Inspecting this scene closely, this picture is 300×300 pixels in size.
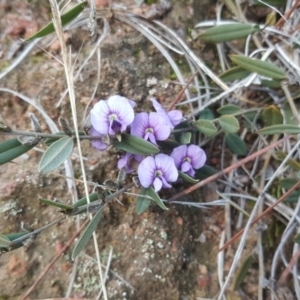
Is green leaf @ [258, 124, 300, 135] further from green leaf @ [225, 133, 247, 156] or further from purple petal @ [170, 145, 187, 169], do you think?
purple petal @ [170, 145, 187, 169]

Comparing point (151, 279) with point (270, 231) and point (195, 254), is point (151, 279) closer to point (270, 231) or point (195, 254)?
point (195, 254)

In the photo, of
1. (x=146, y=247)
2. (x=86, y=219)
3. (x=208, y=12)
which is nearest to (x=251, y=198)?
(x=146, y=247)

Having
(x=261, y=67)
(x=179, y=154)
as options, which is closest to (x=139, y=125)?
(x=179, y=154)

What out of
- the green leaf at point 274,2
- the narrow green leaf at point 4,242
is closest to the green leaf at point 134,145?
the narrow green leaf at point 4,242

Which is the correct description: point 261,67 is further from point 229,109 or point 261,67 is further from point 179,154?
point 179,154

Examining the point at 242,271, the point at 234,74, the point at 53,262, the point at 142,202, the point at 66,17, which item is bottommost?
the point at 242,271

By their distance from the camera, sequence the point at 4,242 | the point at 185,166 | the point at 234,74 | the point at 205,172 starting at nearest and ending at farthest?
1. the point at 4,242
2. the point at 185,166
3. the point at 205,172
4. the point at 234,74

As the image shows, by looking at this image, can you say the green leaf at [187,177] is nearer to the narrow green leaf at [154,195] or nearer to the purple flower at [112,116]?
the narrow green leaf at [154,195]

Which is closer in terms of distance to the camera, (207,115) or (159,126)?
(159,126)
